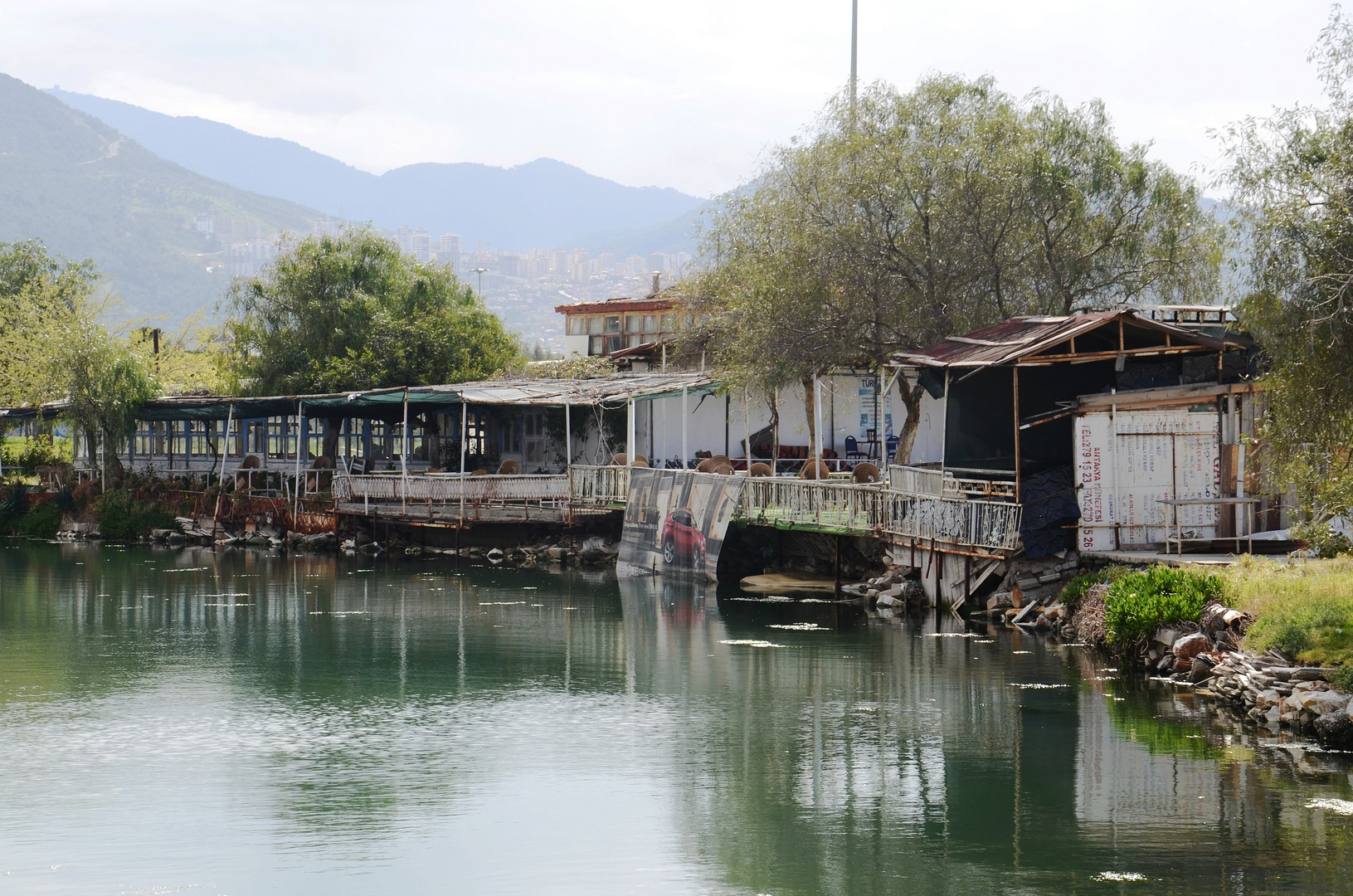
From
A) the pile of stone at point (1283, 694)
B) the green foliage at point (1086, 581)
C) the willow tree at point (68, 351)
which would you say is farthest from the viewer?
the willow tree at point (68, 351)

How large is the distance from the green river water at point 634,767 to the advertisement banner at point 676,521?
5.04 metres

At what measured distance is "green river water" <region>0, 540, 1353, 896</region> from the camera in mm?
12422

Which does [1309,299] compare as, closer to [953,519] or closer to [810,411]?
[953,519]

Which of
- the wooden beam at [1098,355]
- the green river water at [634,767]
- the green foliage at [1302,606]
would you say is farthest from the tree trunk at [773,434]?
the green foliage at [1302,606]

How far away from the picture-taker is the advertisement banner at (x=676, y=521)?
3198 centimetres

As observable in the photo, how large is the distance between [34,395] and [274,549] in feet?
66.5

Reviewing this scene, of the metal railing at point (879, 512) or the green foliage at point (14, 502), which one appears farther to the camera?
the green foliage at point (14, 502)

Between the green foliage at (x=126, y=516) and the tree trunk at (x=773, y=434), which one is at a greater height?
the tree trunk at (x=773, y=434)

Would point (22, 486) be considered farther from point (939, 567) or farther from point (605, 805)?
point (605, 805)

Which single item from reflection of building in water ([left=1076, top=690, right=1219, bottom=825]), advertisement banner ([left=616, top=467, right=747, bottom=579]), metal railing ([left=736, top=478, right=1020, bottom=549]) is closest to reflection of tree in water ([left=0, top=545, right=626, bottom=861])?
advertisement banner ([left=616, top=467, right=747, bottom=579])

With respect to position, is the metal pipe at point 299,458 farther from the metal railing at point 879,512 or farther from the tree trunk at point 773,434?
the metal railing at point 879,512

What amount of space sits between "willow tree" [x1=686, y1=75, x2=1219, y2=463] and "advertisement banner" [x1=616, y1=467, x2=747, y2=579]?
→ 3289 mm

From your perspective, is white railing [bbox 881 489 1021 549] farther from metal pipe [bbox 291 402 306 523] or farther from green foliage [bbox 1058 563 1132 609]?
metal pipe [bbox 291 402 306 523]

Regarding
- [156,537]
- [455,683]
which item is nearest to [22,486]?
[156,537]
